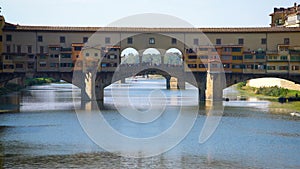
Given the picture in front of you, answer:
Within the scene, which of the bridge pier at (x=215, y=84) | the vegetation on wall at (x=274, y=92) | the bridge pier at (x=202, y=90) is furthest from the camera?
the vegetation on wall at (x=274, y=92)

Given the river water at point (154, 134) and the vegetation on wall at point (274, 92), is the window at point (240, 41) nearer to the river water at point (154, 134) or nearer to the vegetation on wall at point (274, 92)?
the vegetation on wall at point (274, 92)

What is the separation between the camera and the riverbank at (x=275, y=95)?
6393cm

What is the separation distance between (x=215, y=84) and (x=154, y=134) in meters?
29.7

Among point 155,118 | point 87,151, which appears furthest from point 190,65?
point 87,151

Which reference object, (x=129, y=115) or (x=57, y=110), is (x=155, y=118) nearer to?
(x=129, y=115)

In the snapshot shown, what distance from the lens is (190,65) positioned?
246ft

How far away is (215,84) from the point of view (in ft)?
242

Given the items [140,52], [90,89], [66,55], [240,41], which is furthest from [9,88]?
[240,41]

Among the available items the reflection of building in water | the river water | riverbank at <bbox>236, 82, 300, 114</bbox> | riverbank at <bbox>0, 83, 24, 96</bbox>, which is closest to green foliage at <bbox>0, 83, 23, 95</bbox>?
riverbank at <bbox>0, 83, 24, 96</bbox>

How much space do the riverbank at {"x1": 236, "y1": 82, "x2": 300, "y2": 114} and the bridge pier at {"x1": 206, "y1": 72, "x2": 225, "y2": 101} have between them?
681cm

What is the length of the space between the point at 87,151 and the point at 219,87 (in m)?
39.1

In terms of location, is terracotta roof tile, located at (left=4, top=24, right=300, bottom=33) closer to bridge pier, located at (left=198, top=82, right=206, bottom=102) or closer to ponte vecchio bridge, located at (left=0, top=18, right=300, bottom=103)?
ponte vecchio bridge, located at (left=0, top=18, right=300, bottom=103)

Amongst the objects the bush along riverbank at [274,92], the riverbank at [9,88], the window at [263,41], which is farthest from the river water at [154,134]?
the riverbank at [9,88]

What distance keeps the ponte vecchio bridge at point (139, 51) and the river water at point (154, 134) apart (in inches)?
475
